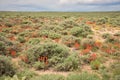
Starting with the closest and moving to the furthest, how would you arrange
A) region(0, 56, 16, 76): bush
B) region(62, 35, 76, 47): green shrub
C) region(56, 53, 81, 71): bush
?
region(0, 56, 16, 76): bush < region(56, 53, 81, 71): bush < region(62, 35, 76, 47): green shrub

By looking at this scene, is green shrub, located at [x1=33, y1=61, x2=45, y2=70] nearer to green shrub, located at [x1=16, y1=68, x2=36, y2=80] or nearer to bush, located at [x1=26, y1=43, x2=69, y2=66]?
bush, located at [x1=26, y1=43, x2=69, y2=66]

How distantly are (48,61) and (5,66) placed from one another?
7.57ft

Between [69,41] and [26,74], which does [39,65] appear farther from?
[69,41]

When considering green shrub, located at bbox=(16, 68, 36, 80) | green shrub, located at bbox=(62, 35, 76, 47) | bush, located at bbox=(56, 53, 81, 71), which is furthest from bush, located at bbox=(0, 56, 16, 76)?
green shrub, located at bbox=(62, 35, 76, 47)

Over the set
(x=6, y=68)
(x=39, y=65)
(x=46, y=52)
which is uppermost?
(x=46, y=52)

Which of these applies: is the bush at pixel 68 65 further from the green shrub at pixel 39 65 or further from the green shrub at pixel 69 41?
the green shrub at pixel 69 41

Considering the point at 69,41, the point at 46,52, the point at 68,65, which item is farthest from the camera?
the point at 69,41

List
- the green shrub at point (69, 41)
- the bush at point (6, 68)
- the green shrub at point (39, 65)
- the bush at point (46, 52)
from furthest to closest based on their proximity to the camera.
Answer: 1. the green shrub at point (69, 41)
2. the bush at point (46, 52)
3. the green shrub at point (39, 65)
4. the bush at point (6, 68)

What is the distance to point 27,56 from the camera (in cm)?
1009

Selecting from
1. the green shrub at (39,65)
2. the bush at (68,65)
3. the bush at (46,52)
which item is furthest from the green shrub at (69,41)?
the green shrub at (39,65)

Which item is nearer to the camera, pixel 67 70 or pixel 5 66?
pixel 5 66

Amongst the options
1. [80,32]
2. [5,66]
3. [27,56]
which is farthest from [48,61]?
[80,32]

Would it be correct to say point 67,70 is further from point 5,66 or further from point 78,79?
point 5,66

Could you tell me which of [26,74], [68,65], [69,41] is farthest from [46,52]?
[69,41]
